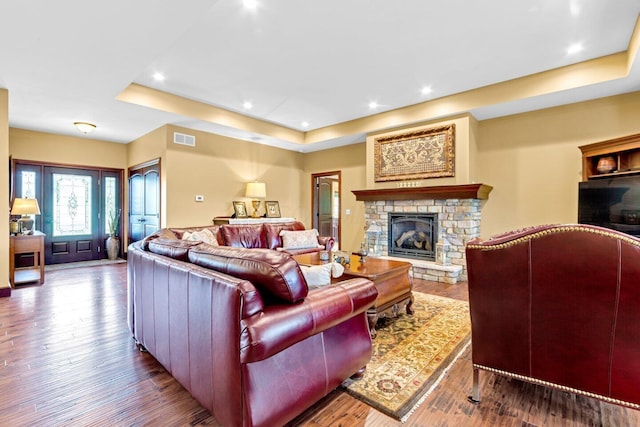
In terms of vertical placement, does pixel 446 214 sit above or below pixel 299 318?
above

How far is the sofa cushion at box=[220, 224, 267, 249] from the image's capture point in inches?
193

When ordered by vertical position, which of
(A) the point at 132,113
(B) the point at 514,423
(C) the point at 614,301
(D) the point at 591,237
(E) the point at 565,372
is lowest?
(B) the point at 514,423

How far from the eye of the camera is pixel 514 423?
1.60 metres

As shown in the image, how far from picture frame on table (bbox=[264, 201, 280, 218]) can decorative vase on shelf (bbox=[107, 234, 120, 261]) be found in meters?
3.40

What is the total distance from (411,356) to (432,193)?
10.8 feet

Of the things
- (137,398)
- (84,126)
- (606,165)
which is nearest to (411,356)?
(137,398)

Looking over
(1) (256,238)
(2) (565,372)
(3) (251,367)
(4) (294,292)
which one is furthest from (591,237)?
(1) (256,238)

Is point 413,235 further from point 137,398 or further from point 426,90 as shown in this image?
point 137,398

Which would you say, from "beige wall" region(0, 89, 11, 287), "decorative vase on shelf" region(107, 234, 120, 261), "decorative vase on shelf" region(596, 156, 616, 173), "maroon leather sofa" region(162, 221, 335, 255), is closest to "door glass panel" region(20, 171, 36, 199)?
"decorative vase on shelf" region(107, 234, 120, 261)

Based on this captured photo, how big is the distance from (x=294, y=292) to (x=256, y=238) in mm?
3901

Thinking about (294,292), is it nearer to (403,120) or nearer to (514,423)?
(514,423)

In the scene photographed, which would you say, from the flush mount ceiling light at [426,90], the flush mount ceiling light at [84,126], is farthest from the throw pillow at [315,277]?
the flush mount ceiling light at [84,126]

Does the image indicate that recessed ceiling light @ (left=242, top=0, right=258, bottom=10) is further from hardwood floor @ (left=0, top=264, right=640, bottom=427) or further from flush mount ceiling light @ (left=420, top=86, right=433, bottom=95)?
hardwood floor @ (left=0, top=264, right=640, bottom=427)

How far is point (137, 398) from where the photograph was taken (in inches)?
71.1
